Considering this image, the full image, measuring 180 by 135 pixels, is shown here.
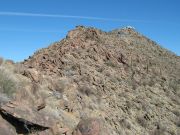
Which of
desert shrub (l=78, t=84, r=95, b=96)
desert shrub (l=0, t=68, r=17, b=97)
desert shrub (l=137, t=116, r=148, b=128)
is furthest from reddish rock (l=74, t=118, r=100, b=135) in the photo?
desert shrub (l=137, t=116, r=148, b=128)

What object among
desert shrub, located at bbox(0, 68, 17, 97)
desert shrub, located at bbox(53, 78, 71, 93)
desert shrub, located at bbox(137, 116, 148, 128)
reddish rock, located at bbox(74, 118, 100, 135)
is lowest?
reddish rock, located at bbox(74, 118, 100, 135)

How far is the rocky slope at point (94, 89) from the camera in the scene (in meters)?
19.8

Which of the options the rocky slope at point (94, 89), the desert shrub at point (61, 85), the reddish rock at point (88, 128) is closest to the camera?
the rocky slope at point (94, 89)

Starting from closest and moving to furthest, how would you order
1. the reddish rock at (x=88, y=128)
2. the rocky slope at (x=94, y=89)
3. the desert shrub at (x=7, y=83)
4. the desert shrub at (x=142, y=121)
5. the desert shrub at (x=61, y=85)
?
the desert shrub at (x=7, y=83)
the rocky slope at (x=94, y=89)
the reddish rock at (x=88, y=128)
the desert shrub at (x=61, y=85)
the desert shrub at (x=142, y=121)

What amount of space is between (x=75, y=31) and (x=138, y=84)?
762 centimetres

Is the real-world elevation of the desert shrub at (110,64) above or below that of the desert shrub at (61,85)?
above

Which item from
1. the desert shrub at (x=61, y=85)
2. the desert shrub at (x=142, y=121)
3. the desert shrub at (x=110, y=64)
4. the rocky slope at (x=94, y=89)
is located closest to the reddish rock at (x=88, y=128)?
the rocky slope at (x=94, y=89)

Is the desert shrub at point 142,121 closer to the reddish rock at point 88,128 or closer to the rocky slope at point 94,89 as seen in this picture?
the rocky slope at point 94,89

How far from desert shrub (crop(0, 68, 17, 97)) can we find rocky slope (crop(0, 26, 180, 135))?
46mm

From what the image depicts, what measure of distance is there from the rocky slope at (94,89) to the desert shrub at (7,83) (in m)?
0.05

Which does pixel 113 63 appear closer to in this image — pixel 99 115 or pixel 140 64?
pixel 140 64

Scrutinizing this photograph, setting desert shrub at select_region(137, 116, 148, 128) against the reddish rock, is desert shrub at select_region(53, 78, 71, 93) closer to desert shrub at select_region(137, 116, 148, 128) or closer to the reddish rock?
the reddish rock

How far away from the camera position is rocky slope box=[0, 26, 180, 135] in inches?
778

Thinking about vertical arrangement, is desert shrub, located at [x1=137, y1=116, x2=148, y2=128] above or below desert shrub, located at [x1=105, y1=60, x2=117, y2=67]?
below
